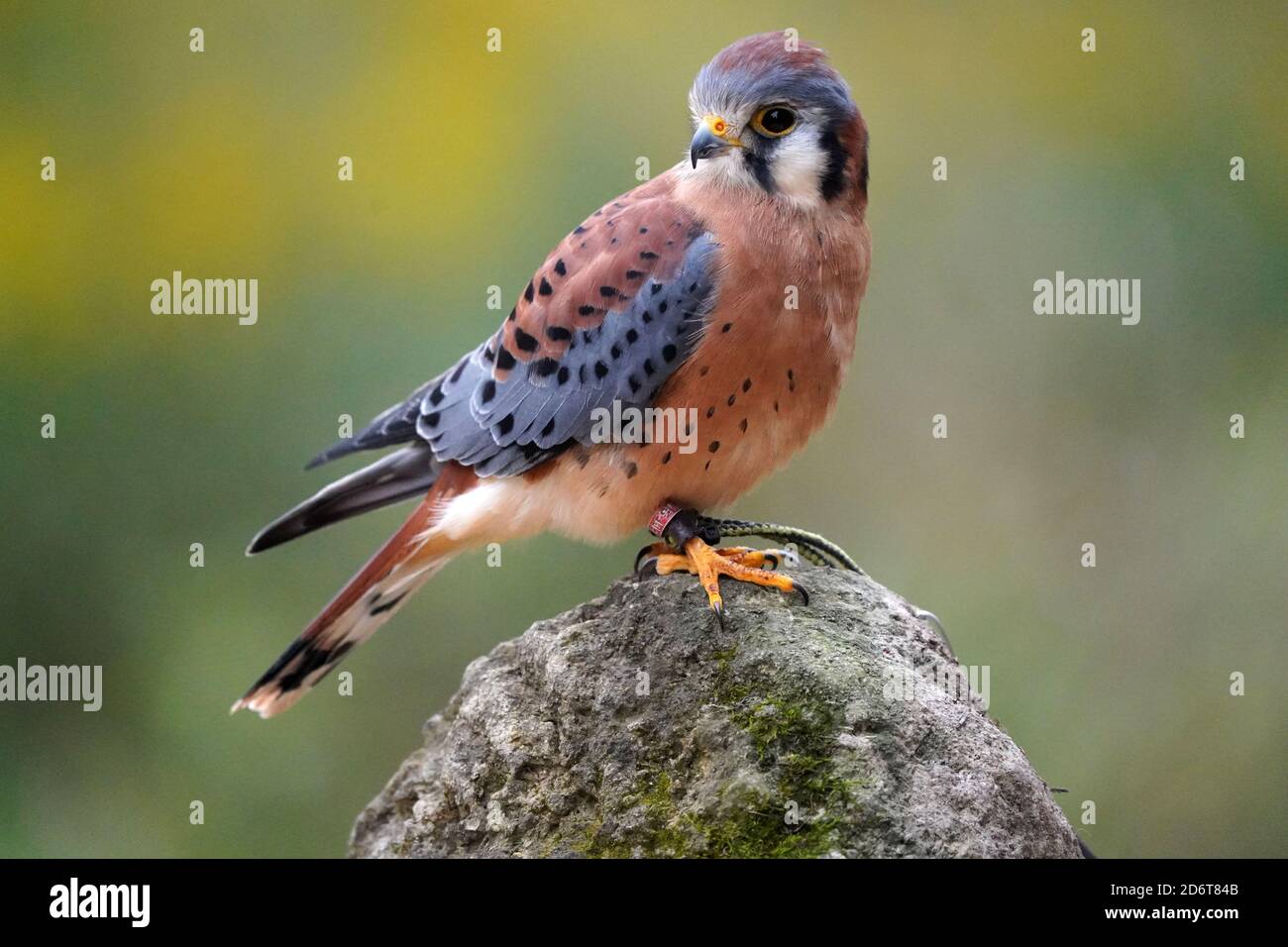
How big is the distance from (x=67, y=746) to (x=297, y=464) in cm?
111

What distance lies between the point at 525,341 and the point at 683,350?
1.35ft

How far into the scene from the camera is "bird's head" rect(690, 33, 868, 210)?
2.62 m

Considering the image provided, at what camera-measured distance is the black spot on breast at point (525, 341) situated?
2902mm

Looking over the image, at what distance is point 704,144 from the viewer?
8.70ft

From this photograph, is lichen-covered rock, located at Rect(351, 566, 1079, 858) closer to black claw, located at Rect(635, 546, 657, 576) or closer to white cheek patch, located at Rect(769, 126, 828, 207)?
black claw, located at Rect(635, 546, 657, 576)

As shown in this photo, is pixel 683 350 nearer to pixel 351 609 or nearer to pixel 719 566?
pixel 719 566

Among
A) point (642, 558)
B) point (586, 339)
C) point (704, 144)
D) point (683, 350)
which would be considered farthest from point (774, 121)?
point (642, 558)

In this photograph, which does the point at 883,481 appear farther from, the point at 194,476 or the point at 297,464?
the point at 194,476

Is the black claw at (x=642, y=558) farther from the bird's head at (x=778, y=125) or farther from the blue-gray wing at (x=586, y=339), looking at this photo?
the bird's head at (x=778, y=125)

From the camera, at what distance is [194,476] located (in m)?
3.95

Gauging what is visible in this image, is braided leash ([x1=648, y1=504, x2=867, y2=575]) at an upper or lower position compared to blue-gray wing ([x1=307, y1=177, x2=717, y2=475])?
lower

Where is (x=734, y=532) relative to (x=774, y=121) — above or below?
below

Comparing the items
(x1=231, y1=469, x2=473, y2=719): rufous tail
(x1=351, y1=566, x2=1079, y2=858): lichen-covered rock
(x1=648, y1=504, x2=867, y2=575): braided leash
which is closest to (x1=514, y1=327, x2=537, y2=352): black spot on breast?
(x1=231, y1=469, x2=473, y2=719): rufous tail
